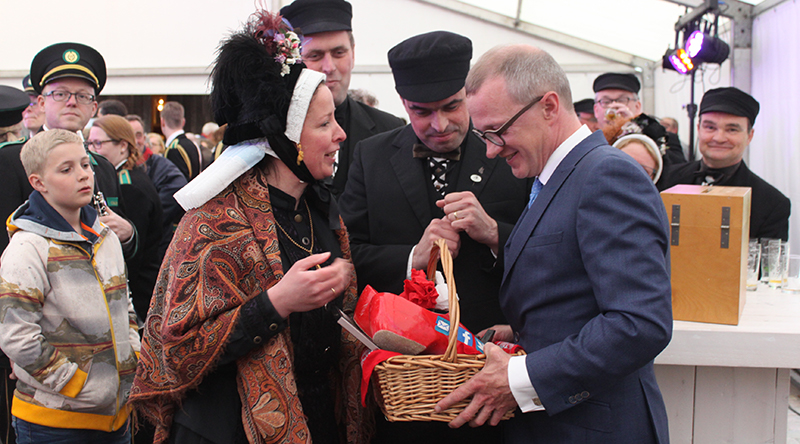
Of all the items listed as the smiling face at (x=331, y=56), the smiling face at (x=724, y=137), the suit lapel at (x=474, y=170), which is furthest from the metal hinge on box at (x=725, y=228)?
the smiling face at (x=724, y=137)

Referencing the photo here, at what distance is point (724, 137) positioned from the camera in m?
3.72

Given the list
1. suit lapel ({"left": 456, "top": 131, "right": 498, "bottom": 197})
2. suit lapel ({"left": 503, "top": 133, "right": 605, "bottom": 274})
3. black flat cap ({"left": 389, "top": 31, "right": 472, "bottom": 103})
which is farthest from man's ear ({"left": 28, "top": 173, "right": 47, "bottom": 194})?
suit lapel ({"left": 503, "top": 133, "right": 605, "bottom": 274})

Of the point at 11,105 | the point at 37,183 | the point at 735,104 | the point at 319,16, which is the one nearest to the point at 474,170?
the point at 319,16

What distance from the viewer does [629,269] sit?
1298 mm

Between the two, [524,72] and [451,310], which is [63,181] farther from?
[524,72]

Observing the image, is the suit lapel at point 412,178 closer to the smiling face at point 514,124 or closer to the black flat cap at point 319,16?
the smiling face at point 514,124

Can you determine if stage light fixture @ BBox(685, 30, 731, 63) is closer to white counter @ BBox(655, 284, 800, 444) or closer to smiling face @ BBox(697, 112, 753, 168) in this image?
smiling face @ BBox(697, 112, 753, 168)

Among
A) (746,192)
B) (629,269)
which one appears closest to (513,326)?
Result: (629,269)

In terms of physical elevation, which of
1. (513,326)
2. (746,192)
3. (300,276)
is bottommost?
(513,326)

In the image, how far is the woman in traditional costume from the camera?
59.4 inches

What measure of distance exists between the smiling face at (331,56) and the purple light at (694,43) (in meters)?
4.08

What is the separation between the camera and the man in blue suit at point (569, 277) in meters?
1.31

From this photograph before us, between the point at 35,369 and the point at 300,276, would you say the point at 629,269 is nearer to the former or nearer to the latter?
the point at 300,276

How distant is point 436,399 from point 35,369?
1644mm
